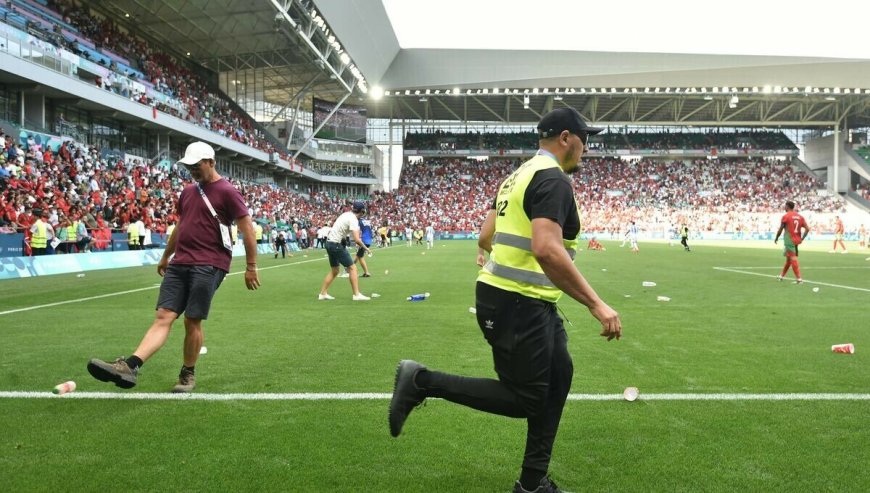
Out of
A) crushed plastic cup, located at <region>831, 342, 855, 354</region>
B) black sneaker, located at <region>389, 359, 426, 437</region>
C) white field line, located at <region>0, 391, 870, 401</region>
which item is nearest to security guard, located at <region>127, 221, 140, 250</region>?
white field line, located at <region>0, 391, 870, 401</region>

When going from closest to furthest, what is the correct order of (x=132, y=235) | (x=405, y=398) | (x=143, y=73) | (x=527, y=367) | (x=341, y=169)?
(x=527, y=367) → (x=405, y=398) → (x=132, y=235) → (x=143, y=73) → (x=341, y=169)

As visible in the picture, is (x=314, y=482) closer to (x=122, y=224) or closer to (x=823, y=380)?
(x=823, y=380)

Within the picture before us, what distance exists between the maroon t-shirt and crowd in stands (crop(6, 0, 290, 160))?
26707 mm

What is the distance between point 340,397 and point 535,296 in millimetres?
2410

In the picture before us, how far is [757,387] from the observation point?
5.18 metres

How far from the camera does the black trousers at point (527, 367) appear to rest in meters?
3.01

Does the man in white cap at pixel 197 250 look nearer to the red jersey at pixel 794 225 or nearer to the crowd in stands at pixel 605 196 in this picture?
the red jersey at pixel 794 225

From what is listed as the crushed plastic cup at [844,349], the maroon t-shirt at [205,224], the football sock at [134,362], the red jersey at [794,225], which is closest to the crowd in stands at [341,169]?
the red jersey at [794,225]

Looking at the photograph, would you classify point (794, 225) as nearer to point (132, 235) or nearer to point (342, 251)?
point (342, 251)

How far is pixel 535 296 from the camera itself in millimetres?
3039

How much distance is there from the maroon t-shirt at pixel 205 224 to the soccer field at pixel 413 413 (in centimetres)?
111

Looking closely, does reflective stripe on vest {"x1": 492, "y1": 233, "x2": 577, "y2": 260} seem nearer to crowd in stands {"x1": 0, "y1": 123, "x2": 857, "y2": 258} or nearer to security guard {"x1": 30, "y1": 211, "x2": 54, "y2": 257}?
security guard {"x1": 30, "y1": 211, "x2": 54, "y2": 257}

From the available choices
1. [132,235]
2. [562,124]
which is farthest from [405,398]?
[132,235]

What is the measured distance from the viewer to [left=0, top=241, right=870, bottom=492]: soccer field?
3.36 metres
